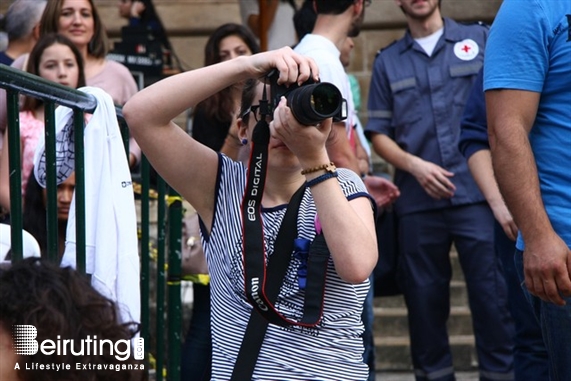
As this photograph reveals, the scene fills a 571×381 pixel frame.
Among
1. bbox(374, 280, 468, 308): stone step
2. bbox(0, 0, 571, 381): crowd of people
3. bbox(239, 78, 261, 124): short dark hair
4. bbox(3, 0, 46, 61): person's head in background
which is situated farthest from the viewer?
bbox(374, 280, 468, 308): stone step

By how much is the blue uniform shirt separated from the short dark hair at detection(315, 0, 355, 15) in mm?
844

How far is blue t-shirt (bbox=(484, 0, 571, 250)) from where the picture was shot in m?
3.31

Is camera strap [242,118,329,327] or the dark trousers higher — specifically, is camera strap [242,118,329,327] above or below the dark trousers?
above

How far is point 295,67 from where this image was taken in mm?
2762

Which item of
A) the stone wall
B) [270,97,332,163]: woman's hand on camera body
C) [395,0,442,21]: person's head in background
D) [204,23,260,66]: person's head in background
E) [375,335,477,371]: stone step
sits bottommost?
[375,335,477,371]: stone step

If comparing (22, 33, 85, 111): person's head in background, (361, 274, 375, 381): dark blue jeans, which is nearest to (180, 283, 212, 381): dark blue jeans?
(361, 274, 375, 381): dark blue jeans

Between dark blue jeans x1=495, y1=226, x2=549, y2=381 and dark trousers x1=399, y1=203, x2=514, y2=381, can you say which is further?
dark trousers x1=399, y1=203, x2=514, y2=381

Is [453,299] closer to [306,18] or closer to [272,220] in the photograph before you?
[306,18]

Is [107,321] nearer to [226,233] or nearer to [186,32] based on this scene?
[226,233]

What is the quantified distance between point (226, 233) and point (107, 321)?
114cm

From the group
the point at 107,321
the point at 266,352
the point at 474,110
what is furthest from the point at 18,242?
the point at 474,110

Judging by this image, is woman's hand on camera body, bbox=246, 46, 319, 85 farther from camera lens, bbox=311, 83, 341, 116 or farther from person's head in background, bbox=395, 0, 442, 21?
person's head in background, bbox=395, 0, 442, 21

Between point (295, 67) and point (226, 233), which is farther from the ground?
point (295, 67)

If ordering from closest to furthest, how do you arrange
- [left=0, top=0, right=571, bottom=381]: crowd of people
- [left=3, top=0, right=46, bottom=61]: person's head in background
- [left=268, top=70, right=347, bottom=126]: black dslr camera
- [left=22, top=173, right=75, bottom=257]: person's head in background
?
[left=268, top=70, right=347, bottom=126]: black dslr camera < [left=0, top=0, right=571, bottom=381]: crowd of people < [left=22, top=173, right=75, bottom=257]: person's head in background < [left=3, top=0, right=46, bottom=61]: person's head in background
